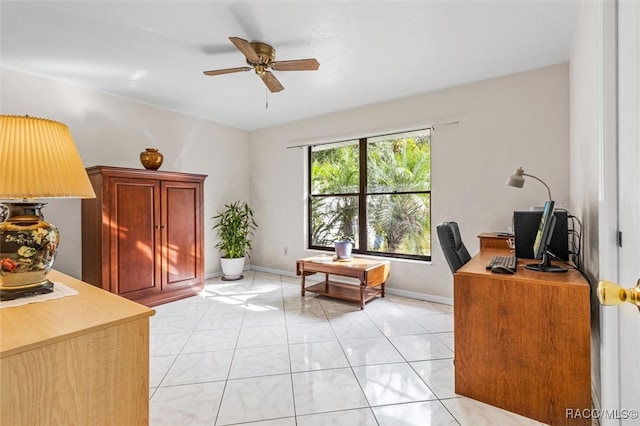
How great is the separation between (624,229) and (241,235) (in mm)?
4279

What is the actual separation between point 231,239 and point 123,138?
6.32 ft

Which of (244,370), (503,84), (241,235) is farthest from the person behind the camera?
(241,235)

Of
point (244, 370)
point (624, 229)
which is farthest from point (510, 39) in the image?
point (244, 370)

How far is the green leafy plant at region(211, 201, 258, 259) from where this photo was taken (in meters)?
4.59

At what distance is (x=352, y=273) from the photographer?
3256mm

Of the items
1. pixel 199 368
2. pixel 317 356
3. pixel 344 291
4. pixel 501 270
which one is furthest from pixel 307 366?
pixel 344 291

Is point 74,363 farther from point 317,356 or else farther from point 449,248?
point 449,248

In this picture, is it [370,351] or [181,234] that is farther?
[181,234]

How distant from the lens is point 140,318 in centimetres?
103

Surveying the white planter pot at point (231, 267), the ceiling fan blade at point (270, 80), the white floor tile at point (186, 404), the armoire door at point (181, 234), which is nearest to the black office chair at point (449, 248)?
the white floor tile at point (186, 404)

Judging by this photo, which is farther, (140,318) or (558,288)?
(558,288)

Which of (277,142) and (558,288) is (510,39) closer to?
(558,288)

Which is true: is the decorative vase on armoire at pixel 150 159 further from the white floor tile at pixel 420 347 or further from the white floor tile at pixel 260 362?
the white floor tile at pixel 420 347

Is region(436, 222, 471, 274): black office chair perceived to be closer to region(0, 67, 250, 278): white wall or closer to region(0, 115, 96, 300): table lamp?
region(0, 115, 96, 300): table lamp
